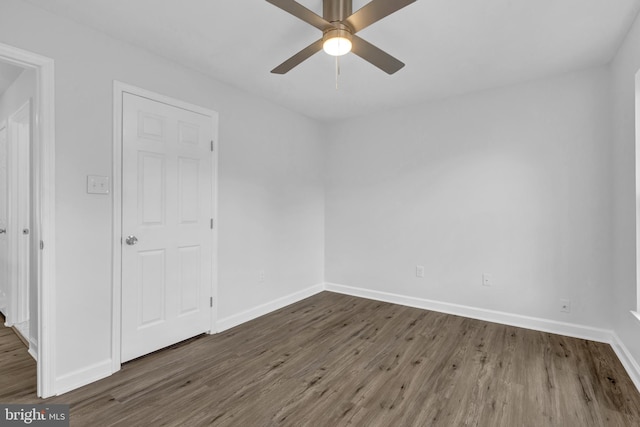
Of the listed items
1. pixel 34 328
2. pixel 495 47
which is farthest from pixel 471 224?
pixel 34 328

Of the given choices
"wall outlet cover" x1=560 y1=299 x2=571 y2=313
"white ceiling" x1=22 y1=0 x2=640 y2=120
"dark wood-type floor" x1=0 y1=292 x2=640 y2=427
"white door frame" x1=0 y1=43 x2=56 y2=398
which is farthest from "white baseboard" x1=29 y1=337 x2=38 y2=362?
"wall outlet cover" x1=560 y1=299 x2=571 y2=313

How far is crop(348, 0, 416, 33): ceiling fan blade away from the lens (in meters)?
1.51

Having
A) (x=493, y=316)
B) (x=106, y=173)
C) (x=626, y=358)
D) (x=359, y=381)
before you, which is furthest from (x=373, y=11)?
(x=493, y=316)

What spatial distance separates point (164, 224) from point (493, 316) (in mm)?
3379

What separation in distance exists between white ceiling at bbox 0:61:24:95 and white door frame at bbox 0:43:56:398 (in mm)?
1149

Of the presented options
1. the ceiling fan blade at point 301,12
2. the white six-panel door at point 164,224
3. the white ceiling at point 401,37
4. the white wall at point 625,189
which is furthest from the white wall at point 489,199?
the ceiling fan blade at point 301,12

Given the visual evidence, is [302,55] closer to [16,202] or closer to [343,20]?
[343,20]

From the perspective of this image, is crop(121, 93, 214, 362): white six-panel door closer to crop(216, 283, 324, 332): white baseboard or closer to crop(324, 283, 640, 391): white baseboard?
crop(216, 283, 324, 332): white baseboard

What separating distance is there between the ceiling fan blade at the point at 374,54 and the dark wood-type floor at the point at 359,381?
2.19m

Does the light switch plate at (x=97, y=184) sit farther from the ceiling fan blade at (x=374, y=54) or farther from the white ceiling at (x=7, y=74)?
the ceiling fan blade at (x=374, y=54)

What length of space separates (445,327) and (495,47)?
2.56 meters

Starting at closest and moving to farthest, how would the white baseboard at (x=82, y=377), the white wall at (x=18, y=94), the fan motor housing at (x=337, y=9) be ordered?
the fan motor housing at (x=337, y=9), the white baseboard at (x=82, y=377), the white wall at (x=18, y=94)

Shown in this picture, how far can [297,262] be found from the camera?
13.3 feet

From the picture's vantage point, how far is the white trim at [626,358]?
6.86 feet
